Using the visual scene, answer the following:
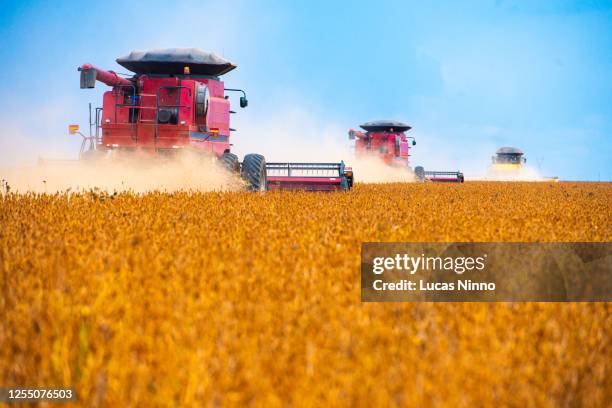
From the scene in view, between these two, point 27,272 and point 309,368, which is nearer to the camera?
point 309,368

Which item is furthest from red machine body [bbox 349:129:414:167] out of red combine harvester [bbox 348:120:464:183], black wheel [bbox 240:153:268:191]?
black wheel [bbox 240:153:268:191]

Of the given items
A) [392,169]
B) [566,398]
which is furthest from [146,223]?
[392,169]

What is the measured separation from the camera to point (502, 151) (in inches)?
2147

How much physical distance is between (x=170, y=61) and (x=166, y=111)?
104 cm

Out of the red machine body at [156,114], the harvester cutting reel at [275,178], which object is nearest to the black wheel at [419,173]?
the harvester cutting reel at [275,178]

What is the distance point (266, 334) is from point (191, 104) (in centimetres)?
1007

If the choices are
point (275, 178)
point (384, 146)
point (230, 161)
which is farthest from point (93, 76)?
point (384, 146)

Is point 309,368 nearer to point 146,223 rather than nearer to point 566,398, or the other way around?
point 566,398

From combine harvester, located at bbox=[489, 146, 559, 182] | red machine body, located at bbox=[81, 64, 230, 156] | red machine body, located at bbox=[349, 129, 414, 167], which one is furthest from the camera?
combine harvester, located at bbox=[489, 146, 559, 182]

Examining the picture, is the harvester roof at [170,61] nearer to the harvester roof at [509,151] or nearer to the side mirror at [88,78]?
the side mirror at [88,78]

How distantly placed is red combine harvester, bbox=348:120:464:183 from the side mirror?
66.2 ft

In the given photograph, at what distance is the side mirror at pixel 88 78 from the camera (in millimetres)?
10336

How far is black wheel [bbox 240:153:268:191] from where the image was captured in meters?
12.4

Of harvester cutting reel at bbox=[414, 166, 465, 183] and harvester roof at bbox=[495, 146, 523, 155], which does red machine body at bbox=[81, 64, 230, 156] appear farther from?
harvester roof at bbox=[495, 146, 523, 155]
